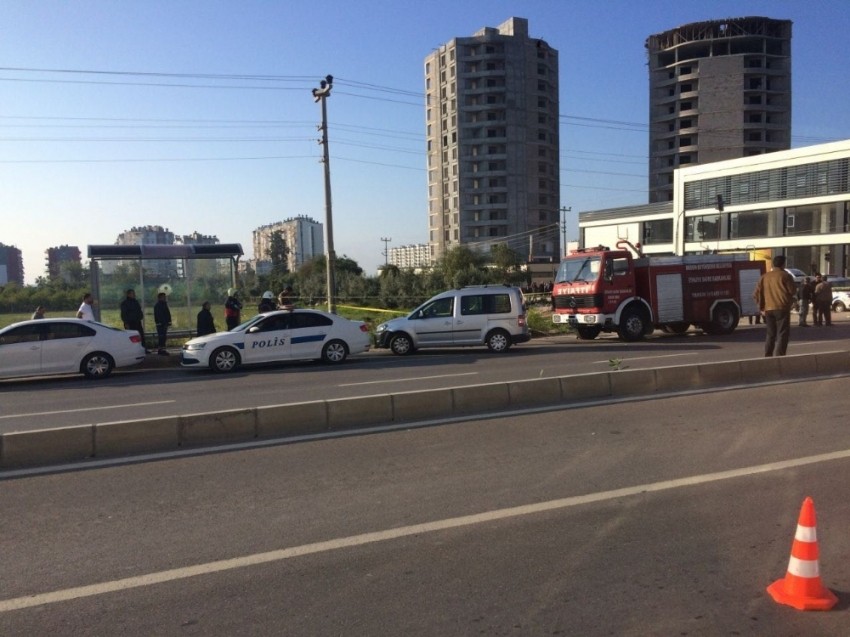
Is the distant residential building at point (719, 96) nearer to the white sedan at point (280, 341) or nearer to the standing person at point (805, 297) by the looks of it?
the standing person at point (805, 297)

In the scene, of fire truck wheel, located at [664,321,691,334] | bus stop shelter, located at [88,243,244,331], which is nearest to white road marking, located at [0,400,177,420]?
bus stop shelter, located at [88,243,244,331]

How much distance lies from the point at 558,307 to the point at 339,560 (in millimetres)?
17683

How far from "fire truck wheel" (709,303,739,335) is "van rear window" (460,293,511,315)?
24.7 feet

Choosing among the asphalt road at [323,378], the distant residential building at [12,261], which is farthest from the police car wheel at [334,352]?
the distant residential building at [12,261]

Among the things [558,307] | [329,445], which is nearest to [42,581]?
[329,445]

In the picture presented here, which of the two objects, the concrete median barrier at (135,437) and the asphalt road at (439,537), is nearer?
the asphalt road at (439,537)

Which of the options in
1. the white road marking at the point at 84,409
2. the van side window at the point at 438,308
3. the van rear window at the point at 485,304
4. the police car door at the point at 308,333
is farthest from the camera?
the van side window at the point at 438,308

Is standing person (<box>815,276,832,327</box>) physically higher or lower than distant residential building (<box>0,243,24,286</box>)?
lower

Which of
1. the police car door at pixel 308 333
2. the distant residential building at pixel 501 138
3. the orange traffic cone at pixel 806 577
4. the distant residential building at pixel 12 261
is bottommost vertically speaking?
the orange traffic cone at pixel 806 577

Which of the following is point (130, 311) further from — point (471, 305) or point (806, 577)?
point (806, 577)

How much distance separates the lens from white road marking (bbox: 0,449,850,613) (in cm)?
424

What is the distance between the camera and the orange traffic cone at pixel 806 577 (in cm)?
384

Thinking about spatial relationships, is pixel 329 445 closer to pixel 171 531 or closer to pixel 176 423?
pixel 176 423

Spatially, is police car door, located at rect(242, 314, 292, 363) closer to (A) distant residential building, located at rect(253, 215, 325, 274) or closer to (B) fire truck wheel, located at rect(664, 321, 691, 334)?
(B) fire truck wheel, located at rect(664, 321, 691, 334)
